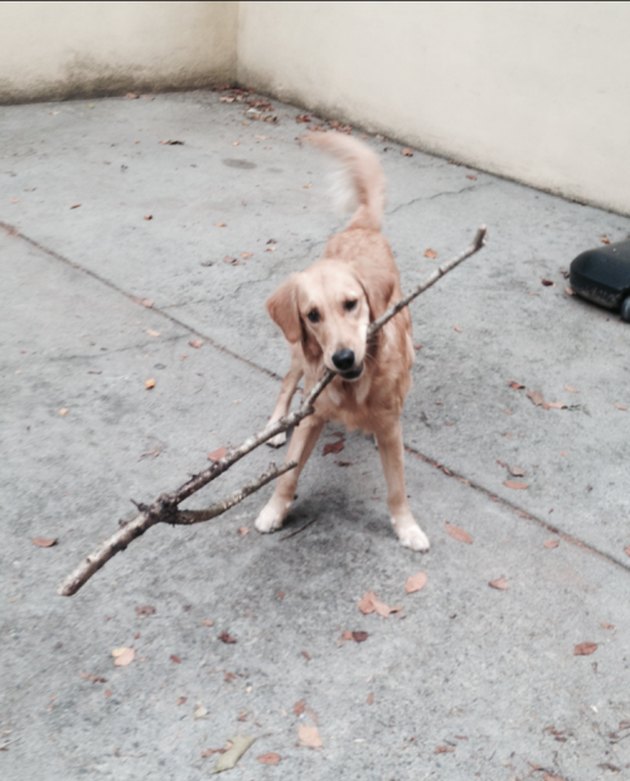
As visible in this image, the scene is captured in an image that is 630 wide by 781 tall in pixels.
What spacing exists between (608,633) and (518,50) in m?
5.66

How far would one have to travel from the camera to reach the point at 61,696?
279cm

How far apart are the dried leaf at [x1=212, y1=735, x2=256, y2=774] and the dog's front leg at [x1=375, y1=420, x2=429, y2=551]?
1120 mm

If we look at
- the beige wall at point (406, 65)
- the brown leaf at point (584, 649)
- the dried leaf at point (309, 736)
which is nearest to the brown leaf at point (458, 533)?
the brown leaf at point (584, 649)

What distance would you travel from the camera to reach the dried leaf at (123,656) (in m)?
2.93

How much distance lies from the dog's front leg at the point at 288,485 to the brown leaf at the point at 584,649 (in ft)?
3.92

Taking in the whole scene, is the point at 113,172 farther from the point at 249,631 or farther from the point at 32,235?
the point at 249,631

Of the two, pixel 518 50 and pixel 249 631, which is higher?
pixel 518 50

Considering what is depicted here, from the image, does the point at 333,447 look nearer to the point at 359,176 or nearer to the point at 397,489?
the point at 397,489

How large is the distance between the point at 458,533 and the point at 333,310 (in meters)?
1.06

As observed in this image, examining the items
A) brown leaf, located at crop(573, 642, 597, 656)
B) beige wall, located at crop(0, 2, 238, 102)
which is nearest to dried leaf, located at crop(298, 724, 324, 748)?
brown leaf, located at crop(573, 642, 597, 656)

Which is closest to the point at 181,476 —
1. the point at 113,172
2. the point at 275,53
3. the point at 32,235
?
the point at 32,235

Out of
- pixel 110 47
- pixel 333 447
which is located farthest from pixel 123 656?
pixel 110 47

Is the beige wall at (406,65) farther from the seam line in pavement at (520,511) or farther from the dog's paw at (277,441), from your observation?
the dog's paw at (277,441)

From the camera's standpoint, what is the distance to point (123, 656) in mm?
2951
